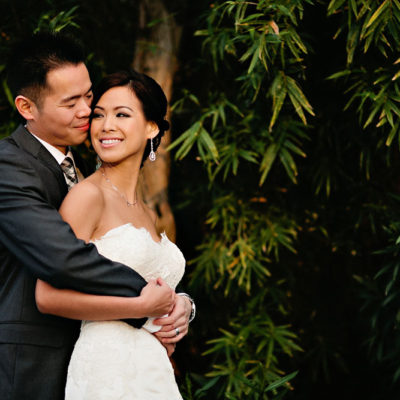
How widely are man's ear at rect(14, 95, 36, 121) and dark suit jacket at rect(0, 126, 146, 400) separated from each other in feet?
0.33

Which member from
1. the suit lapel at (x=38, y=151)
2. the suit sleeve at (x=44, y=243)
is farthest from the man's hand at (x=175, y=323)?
the suit lapel at (x=38, y=151)

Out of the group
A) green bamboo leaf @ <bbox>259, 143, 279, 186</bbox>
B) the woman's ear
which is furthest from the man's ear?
green bamboo leaf @ <bbox>259, 143, 279, 186</bbox>

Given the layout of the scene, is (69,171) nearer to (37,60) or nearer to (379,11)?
(37,60)

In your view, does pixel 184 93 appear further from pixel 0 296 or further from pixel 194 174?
pixel 0 296

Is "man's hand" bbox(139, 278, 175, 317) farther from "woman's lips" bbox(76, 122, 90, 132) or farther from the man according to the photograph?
"woman's lips" bbox(76, 122, 90, 132)

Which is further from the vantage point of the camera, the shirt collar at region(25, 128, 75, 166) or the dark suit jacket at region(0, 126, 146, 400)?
the shirt collar at region(25, 128, 75, 166)

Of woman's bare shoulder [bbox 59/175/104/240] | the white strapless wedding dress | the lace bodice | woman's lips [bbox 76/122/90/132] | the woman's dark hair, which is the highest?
the woman's dark hair

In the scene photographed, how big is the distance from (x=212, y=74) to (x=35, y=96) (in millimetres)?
1695

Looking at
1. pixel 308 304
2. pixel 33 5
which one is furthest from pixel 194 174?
pixel 33 5

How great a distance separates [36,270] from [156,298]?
401 millimetres

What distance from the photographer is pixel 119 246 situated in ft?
5.83

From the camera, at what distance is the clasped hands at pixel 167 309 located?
1743mm

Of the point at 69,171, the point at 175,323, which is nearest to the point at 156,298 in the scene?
the point at 175,323

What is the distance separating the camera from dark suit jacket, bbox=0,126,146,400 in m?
1.57
